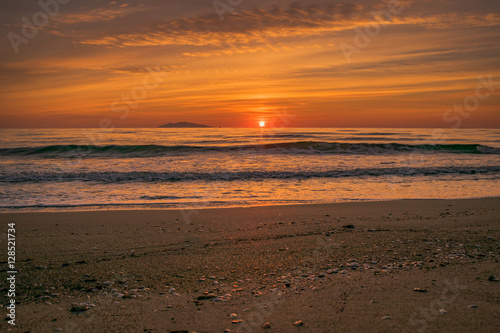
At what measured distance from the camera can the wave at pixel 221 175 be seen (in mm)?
16797

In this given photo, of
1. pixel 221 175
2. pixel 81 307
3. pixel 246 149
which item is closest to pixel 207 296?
pixel 81 307

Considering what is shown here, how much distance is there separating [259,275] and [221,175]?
13902 mm

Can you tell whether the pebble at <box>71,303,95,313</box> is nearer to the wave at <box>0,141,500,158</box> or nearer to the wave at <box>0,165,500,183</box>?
the wave at <box>0,165,500,183</box>

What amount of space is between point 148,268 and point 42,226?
172 inches

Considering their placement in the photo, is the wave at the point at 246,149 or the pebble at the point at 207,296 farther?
the wave at the point at 246,149

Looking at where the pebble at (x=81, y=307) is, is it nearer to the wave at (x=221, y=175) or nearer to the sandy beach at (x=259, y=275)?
the sandy beach at (x=259, y=275)

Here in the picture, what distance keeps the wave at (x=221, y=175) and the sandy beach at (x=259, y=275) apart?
8.90 meters

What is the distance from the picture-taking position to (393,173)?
19.1 metres

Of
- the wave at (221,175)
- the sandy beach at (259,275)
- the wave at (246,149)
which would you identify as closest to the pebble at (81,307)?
the sandy beach at (259,275)

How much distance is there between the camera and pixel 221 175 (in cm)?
1861

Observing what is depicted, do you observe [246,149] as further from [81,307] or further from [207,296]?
[81,307]

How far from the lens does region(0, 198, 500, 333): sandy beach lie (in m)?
3.61

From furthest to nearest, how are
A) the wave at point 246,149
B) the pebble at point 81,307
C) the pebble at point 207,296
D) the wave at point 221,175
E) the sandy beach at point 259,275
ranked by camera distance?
1. the wave at point 246,149
2. the wave at point 221,175
3. the pebble at point 207,296
4. the pebble at point 81,307
5. the sandy beach at point 259,275

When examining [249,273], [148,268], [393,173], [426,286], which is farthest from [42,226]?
[393,173]
